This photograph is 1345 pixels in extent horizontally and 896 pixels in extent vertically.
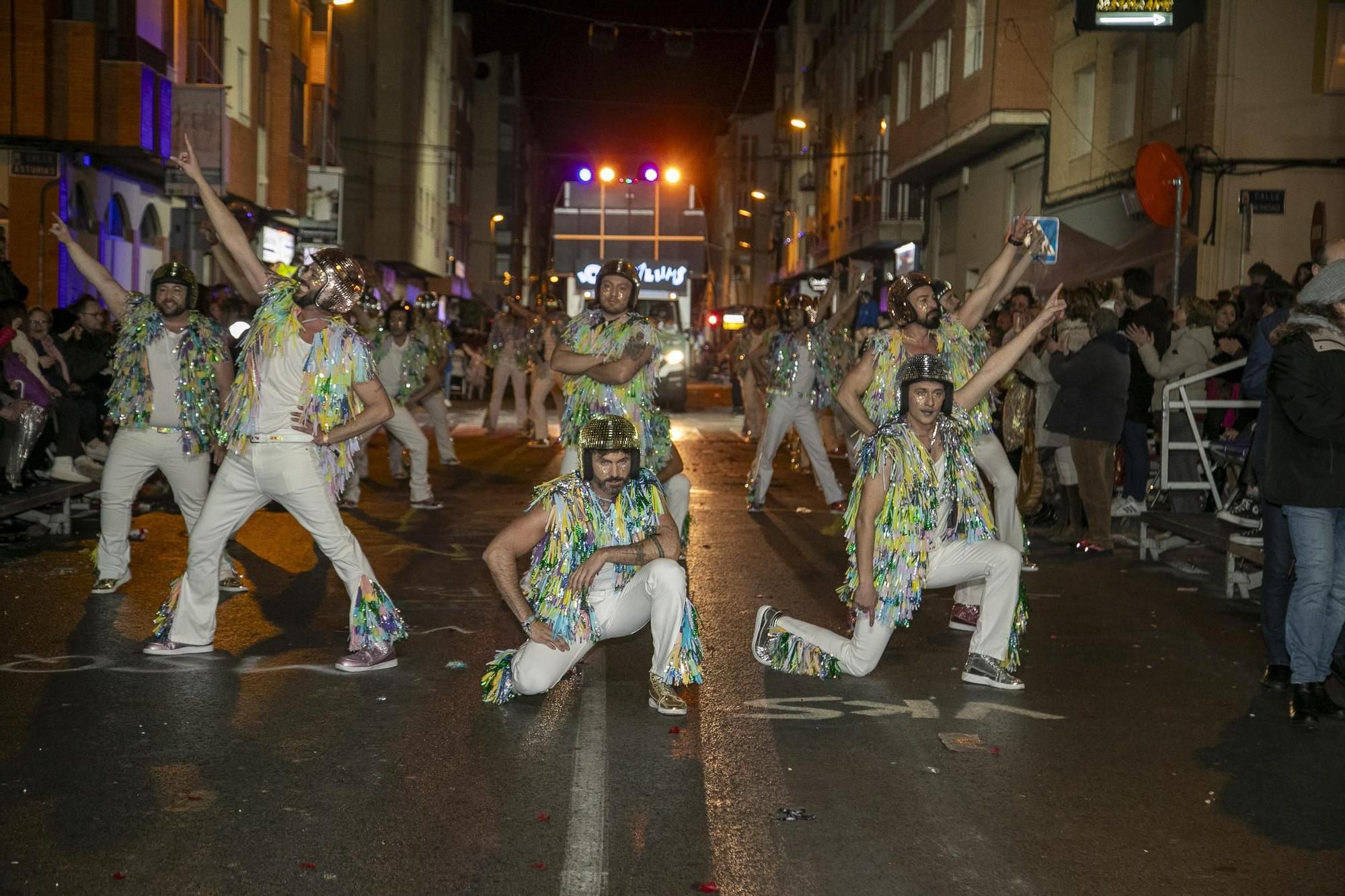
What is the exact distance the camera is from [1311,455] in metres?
6.39

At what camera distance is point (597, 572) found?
6078 millimetres

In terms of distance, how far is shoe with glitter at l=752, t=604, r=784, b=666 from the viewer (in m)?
7.06

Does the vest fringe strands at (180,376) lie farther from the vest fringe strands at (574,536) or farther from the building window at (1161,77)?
the building window at (1161,77)

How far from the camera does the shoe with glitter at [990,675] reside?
22.3 ft

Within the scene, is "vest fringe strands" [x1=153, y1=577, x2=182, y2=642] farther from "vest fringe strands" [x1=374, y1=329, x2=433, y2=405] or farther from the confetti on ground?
"vest fringe strands" [x1=374, y1=329, x2=433, y2=405]

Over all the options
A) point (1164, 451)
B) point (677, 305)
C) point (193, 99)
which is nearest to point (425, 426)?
point (193, 99)

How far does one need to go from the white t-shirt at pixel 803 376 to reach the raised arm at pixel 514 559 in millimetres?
7701

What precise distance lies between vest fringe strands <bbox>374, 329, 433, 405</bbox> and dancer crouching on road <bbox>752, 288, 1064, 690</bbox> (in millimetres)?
8520

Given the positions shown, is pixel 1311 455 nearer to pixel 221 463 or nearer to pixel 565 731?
pixel 565 731

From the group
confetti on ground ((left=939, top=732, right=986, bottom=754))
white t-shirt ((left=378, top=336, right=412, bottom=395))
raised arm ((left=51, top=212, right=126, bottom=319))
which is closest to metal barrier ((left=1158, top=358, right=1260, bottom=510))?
confetti on ground ((left=939, top=732, right=986, bottom=754))

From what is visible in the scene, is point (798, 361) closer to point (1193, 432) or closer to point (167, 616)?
point (1193, 432)

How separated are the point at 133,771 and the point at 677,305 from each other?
30.9m

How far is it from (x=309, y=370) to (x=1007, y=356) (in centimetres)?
325

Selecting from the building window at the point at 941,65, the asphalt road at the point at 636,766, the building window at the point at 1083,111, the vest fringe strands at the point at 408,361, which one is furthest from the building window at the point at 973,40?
the asphalt road at the point at 636,766
